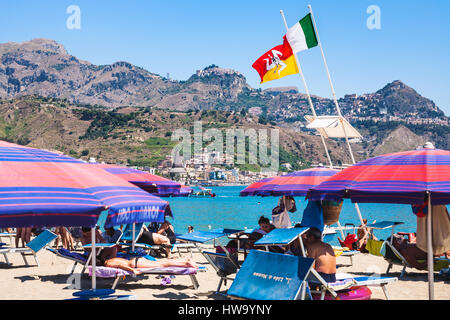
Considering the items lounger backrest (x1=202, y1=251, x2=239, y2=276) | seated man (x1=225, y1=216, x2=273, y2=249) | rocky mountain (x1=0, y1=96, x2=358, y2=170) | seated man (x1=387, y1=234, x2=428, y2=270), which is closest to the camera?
lounger backrest (x1=202, y1=251, x2=239, y2=276)

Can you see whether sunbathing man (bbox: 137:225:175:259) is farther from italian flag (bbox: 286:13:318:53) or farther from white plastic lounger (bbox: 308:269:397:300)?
italian flag (bbox: 286:13:318:53)

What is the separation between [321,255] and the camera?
611 centimetres

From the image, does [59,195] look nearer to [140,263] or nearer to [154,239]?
[140,263]

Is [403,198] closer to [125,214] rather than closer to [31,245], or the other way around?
[125,214]

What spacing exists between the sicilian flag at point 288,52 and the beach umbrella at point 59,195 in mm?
8833

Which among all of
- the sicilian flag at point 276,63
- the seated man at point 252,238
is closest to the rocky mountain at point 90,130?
the sicilian flag at point 276,63

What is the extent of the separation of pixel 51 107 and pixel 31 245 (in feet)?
614

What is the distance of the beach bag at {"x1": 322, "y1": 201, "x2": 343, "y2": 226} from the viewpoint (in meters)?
7.68

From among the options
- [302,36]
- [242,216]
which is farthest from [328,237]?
[242,216]

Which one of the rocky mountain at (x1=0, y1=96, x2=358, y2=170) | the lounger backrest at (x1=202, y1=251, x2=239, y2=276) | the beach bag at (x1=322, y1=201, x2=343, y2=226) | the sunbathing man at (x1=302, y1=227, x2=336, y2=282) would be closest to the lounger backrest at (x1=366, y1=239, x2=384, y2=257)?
the beach bag at (x1=322, y1=201, x2=343, y2=226)

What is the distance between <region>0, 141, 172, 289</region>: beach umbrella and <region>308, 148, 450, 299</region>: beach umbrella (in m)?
2.14

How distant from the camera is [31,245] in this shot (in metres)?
10.4

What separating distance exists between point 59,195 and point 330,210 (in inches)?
181
